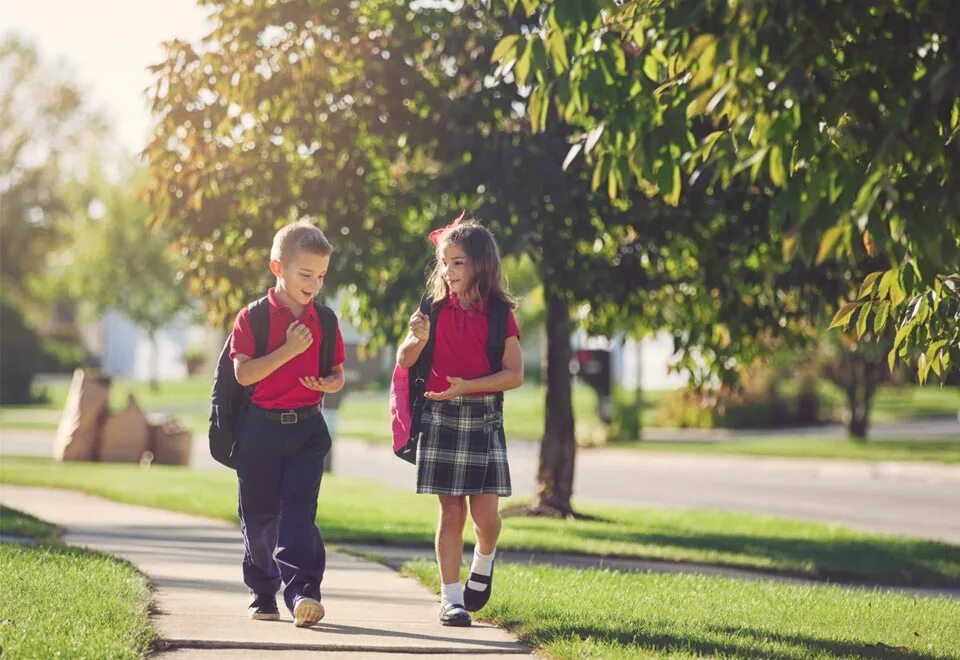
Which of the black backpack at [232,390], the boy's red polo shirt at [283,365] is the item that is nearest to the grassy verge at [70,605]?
the black backpack at [232,390]

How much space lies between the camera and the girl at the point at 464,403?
6344 millimetres

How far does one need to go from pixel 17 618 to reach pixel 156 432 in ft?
55.4

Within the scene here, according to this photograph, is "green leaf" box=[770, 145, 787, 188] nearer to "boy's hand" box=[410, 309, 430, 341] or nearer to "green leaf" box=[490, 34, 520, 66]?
"green leaf" box=[490, 34, 520, 66]

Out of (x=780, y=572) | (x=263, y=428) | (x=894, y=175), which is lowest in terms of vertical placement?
(x=780, y=572)

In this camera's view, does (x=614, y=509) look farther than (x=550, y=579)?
Yes

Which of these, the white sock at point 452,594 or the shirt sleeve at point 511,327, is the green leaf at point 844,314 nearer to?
the shirt sleeve at point 511,327

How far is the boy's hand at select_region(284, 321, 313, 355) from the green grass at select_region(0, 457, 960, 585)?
16.2 ft

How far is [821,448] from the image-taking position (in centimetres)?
2588

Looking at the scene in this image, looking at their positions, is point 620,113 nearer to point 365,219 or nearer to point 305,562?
point 305,562

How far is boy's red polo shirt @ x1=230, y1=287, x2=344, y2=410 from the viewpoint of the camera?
6.21 m

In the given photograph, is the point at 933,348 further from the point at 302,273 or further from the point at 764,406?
the point at 764,406

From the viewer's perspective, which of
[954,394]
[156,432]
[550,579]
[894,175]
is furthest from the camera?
[954,394]

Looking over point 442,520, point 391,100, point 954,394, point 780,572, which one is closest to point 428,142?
point 391,100

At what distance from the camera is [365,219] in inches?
488
